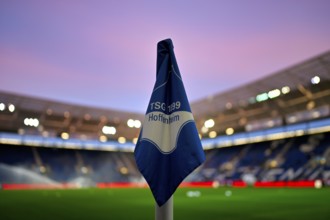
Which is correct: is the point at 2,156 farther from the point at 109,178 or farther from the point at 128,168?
the point at 128,168

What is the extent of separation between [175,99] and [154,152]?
42cm

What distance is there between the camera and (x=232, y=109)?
4381 cm

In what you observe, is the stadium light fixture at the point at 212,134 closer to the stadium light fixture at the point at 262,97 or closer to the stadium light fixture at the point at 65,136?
the stadium light fixture at the point at 262,97

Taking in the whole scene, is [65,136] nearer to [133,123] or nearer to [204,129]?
[133,123]

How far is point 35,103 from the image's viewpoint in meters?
40.0

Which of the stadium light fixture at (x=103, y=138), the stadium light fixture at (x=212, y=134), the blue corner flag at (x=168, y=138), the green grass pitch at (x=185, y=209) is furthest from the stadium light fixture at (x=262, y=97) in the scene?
the blue corner flag at (x=168, y=138)

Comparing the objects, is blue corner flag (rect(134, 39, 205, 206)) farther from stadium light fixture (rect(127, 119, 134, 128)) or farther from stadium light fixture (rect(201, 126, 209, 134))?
stadium light fixture (rect(201, 126, 209, 134))

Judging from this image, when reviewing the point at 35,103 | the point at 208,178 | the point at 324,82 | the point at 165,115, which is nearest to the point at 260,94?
the point at 324,82

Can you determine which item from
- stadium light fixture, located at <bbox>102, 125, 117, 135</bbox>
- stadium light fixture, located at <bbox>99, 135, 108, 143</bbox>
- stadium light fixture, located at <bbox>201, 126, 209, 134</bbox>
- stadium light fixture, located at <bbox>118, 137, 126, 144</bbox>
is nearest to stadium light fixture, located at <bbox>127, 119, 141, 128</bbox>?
stadium light fixture, located at <bbox>102, 125, 117, 135</bbox>

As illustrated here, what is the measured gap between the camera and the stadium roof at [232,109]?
33.3 metres

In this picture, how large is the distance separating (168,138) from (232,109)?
42386mm

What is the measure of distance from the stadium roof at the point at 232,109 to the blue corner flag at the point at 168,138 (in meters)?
28.8

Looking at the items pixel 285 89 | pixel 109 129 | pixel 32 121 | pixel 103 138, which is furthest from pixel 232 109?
pixel 32 121

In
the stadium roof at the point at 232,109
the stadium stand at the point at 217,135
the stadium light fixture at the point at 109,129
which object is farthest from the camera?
the stadium light fixture at the point at 109,129
